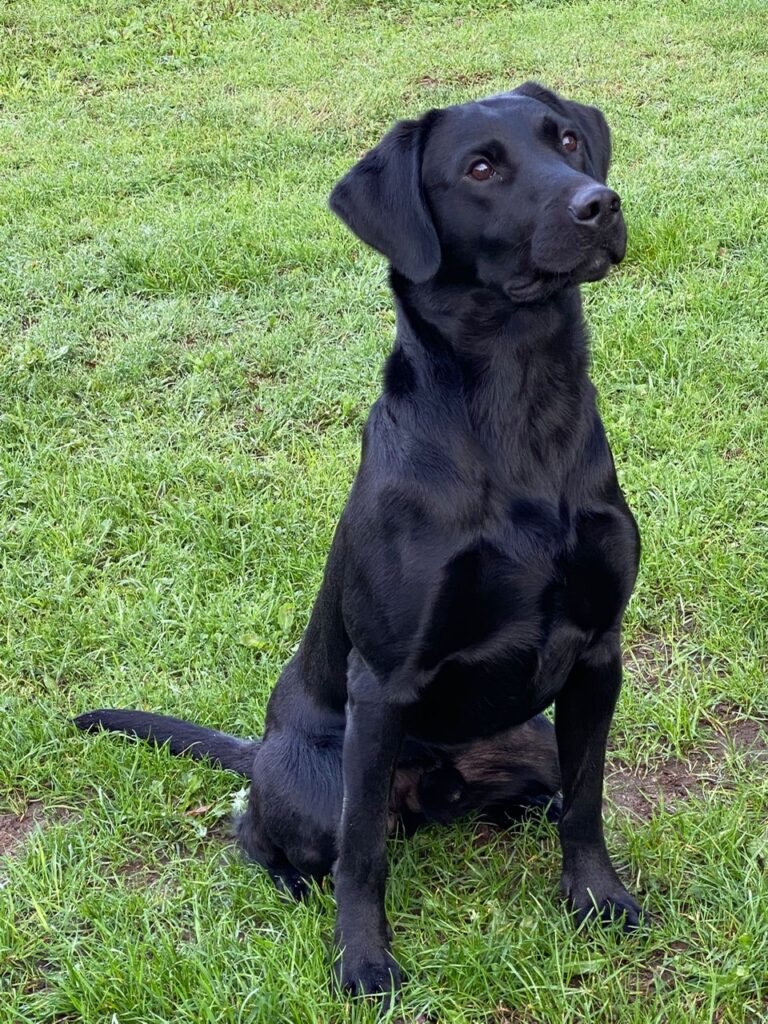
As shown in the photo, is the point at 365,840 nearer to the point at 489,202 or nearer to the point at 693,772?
the point at 693,772

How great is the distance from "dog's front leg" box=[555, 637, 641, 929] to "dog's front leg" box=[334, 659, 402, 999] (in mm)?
387

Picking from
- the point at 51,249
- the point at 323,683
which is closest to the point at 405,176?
the point at 323,683

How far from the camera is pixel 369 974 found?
7.58 feet

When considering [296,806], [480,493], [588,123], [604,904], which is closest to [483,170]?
[588,123]

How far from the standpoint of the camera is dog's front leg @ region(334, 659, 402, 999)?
226 cm

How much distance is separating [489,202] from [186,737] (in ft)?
5.06

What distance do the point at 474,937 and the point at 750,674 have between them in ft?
3.93

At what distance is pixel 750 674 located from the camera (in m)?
3.13

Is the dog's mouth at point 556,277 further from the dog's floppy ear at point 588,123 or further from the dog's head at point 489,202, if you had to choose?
the dog's floppy ear at point 588,123

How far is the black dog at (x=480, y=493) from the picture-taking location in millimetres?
2156

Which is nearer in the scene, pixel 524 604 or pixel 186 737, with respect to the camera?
pixel 524 604

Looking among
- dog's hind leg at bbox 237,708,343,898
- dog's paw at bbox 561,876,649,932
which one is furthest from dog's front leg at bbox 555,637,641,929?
dog's hind leg at bbox 237,708,343,898

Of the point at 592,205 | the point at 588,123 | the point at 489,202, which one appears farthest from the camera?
the point at 588,123

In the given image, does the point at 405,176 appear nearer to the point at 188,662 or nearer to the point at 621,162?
the point at 188,662
